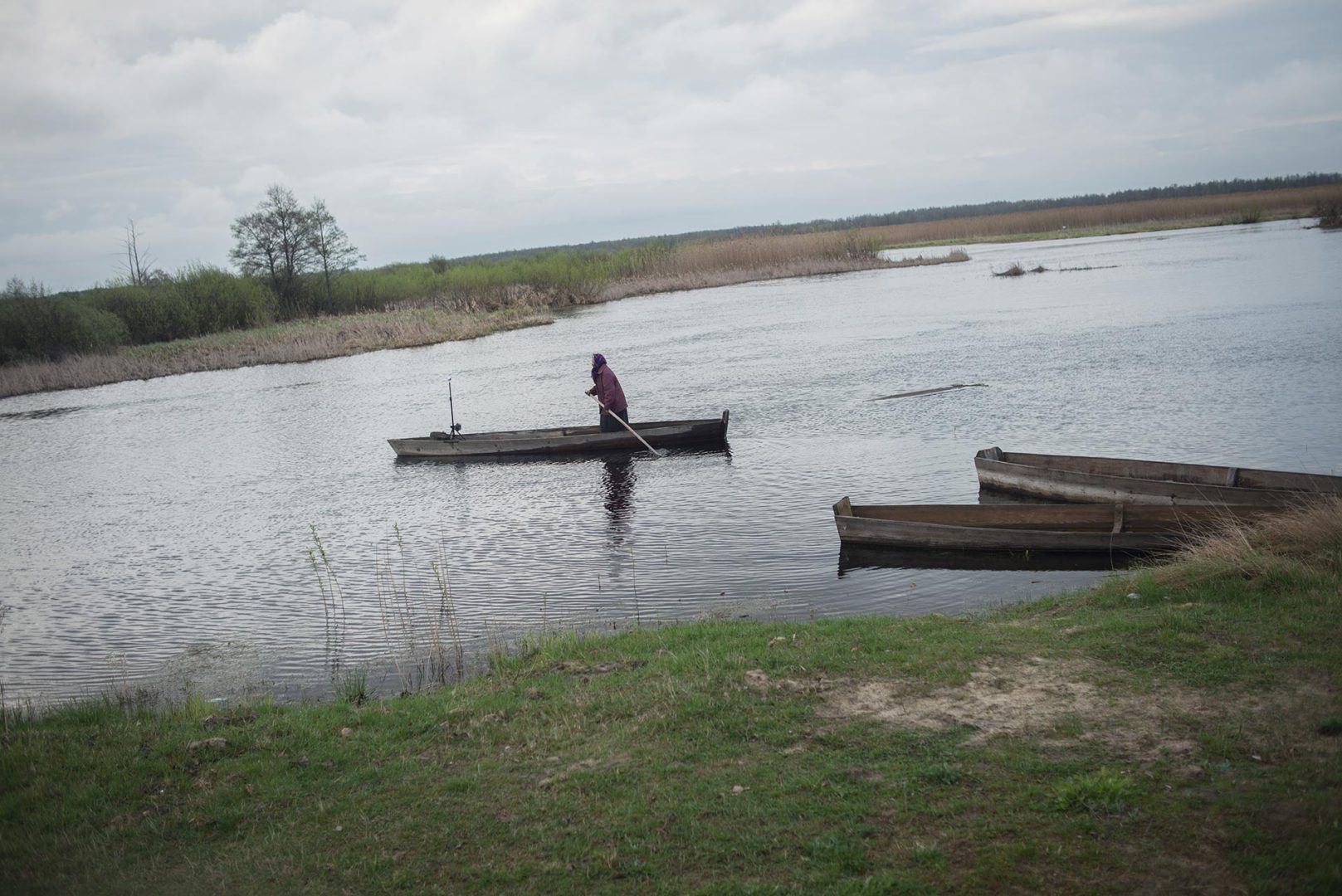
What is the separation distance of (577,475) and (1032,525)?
10.5 meters

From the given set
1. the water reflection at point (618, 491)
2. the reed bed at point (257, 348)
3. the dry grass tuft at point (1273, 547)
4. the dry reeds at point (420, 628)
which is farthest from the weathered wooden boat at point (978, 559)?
the reed bed at point (257, 348)

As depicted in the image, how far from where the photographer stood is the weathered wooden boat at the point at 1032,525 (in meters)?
11.4

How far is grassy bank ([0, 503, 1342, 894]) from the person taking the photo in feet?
16.1

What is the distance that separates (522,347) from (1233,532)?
40.0m

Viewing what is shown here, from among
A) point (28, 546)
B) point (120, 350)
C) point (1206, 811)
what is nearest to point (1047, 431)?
point (1206, 811)

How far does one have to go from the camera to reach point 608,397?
21.6 metres

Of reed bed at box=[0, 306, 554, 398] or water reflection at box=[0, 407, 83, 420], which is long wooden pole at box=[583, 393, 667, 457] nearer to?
water reflection at box=[0, 407, 83, 420]

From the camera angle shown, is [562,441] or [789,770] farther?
[562,441]

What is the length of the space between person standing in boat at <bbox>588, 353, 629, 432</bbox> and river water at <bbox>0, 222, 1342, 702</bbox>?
92 centimetres

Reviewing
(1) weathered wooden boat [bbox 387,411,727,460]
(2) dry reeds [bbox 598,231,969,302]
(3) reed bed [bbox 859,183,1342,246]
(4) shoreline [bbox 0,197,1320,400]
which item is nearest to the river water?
(1) weathered wooden boat [bbox 387,411,727,460]

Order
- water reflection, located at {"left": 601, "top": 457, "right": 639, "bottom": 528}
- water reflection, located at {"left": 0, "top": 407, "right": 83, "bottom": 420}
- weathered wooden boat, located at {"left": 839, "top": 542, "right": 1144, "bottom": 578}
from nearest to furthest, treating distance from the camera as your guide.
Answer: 1. weathered wooden boat, located at {"left": 839, "top": 542, "right": 1144, "bottom": 578}
2. water reflection, located at {"left": 601, "top": 457, "right": 639, "bottom": 528}
3. water reflection, located at {"left": 0, "top": 407, "right": 83, "bottom": 420}

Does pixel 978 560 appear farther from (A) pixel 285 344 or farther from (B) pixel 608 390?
(A) pixel 285 344

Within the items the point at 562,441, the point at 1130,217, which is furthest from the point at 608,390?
the point at 1130,217

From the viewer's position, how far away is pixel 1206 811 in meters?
4.95
